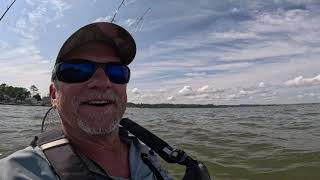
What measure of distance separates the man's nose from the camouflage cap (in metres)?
0.24

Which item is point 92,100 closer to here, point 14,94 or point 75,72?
point 75,72

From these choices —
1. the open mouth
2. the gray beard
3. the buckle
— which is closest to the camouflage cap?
the open mouth

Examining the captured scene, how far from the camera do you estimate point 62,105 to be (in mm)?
3168

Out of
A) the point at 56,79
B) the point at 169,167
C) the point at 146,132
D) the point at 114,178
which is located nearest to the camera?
the point at 114,178

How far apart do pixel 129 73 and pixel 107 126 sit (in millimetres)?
493

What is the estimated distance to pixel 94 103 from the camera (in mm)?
3094

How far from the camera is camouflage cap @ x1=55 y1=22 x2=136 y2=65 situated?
306 cm

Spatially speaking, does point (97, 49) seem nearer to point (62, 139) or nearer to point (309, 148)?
point (62, 139)

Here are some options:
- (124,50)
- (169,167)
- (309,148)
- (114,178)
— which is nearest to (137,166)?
(114,178)

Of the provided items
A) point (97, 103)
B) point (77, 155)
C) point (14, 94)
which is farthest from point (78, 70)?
point (14, 94)

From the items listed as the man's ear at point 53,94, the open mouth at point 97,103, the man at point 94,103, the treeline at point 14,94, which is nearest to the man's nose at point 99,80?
the man at point 94,103

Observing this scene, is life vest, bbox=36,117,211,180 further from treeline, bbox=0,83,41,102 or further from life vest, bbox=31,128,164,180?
treeline, bbox=0,83,41,102

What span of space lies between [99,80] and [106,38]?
1.06 ft

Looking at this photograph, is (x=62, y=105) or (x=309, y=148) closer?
(x=62, y=105)
